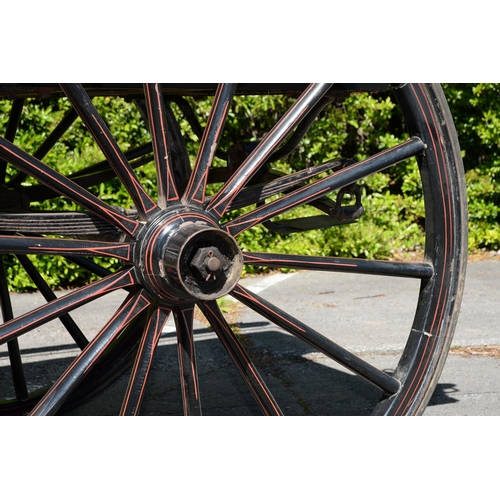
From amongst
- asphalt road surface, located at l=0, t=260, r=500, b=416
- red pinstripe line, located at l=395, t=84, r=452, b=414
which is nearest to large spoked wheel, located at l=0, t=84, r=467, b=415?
red pinstripe line, located at l=395, t=84, r=452, b=414

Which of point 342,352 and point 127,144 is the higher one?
point 127,144

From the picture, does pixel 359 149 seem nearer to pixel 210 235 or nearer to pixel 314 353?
pixel 314 353

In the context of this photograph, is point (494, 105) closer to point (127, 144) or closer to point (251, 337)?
point (127, 144)

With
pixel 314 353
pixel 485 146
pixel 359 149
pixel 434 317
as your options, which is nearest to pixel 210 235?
pixel 434 317

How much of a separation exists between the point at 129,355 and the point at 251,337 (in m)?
1.37

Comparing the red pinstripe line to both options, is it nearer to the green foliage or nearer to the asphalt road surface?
the asphalt road surface

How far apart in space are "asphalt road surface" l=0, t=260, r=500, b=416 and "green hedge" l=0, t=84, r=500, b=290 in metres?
0.59

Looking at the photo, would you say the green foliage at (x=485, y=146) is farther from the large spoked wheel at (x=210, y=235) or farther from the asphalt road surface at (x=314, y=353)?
the large spoked wheel at (x=210, y=235)

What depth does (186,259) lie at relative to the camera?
1.90m

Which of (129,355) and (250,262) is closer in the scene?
(250,262)

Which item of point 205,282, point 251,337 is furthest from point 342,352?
point 251,337

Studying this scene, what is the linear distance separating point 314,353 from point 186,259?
204cm

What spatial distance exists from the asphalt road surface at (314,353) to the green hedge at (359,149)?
59cm

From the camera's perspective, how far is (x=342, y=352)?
2.19 metres
